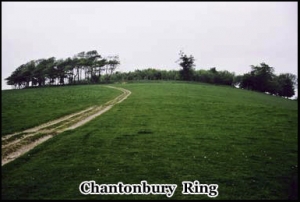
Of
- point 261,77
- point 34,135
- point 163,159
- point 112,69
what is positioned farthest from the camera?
point 112,69

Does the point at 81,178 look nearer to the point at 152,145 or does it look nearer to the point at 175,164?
the point at 175,164

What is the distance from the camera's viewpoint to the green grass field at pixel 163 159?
16.6m

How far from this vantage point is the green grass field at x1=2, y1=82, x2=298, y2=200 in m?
16.6

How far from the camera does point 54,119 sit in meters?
39.0

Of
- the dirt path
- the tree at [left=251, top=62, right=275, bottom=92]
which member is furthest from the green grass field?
the tree at [left=251, top=62, right=275, bottom=92]

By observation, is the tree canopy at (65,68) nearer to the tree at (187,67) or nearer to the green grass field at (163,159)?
the tree at (187,67)

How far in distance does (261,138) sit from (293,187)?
41.1 ft

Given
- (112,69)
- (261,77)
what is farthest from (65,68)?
(261,77)

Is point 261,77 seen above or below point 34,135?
above

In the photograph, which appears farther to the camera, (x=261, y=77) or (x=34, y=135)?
(x=261, y=77)

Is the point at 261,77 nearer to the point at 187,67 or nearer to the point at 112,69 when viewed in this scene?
the point at 187,67

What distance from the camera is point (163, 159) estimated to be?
21141 mm

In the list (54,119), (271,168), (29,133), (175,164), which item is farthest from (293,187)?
(54,119)

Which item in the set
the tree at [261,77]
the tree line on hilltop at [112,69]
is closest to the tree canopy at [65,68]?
the tree line on hilltop at [112,69]
